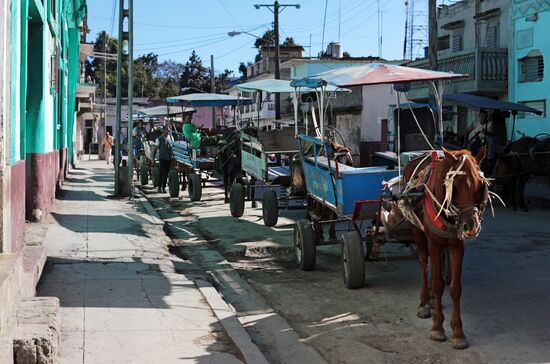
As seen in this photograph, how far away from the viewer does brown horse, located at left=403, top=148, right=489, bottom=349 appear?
5.48m

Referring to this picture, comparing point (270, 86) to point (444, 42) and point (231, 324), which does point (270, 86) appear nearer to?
point (231, 324)

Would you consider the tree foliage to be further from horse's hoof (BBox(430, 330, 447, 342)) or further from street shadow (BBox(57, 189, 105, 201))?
horse's hoof (BBox(430, 330, 447, 342))

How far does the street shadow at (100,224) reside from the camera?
459 inches

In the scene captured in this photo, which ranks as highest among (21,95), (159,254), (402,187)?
(21,95)

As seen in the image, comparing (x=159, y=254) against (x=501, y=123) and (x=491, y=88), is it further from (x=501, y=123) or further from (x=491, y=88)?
(x=491, y=88)

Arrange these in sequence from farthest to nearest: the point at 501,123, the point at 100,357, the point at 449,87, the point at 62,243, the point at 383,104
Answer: the point at 383,104
the point at 449,87
the point at 501,123
the point at 62,243
the point at 100,357

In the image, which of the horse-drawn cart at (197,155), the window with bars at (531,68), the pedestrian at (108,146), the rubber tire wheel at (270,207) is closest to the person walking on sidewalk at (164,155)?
the horse-drawn cart at (197,155)

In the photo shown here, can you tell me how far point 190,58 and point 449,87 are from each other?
6645 cm

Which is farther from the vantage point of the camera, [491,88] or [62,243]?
[491,88]

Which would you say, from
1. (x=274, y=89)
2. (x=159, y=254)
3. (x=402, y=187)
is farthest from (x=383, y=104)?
(x=402, y=187)

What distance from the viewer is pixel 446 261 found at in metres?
8.01

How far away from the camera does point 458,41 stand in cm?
3134

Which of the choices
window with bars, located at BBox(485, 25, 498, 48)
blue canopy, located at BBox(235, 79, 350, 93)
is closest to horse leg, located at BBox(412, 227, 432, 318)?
blue canopy, located at BBox(235, 79, 350, 93)

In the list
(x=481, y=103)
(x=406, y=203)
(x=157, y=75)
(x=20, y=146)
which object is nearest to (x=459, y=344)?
(x=406, y=203)
